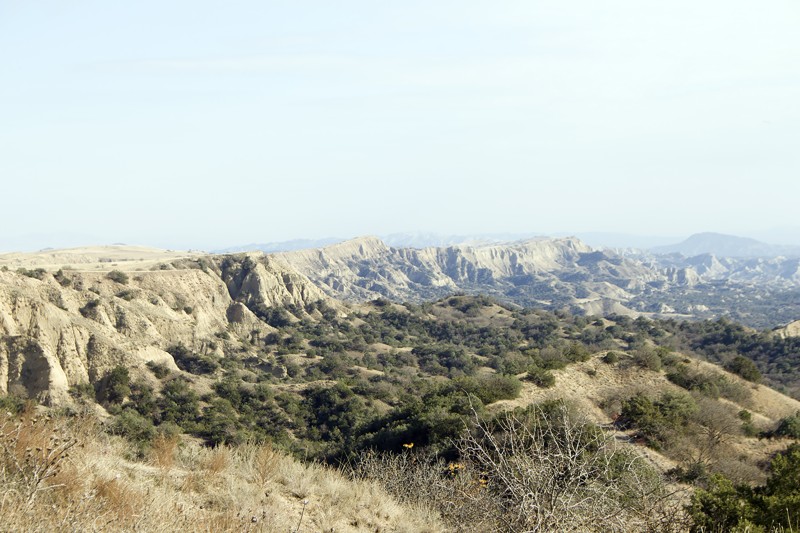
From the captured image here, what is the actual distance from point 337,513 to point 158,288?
4887 cm

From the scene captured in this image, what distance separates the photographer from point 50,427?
6.12 metres

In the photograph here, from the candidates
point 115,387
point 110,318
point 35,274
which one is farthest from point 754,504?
point 35,274

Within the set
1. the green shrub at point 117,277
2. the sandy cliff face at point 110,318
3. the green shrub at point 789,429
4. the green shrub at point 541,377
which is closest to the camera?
the green shrub at point 789,429

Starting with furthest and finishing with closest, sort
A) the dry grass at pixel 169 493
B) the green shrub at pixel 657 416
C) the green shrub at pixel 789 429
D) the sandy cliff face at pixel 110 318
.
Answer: the sandy cliff face at pixel 110 318 < the green shrub at pixel 789 429 < the green shrub at pixel 657 416 < the dry grass at pixel 169 493

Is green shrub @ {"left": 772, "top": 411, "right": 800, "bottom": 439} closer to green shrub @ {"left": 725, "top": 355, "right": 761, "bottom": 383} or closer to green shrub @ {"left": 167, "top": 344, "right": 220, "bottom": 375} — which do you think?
green shrub @ {"left": 725, "top": 355, "right": 761, "bottom": 383}

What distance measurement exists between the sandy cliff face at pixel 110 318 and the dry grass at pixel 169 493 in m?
25.0

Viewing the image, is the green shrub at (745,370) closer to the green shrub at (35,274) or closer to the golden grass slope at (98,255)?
the green shrub at (35,274)

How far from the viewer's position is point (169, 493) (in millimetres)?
5910

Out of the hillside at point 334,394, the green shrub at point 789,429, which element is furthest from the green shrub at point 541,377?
the green shrub at point 789,429

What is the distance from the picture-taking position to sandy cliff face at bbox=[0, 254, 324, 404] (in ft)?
92.7

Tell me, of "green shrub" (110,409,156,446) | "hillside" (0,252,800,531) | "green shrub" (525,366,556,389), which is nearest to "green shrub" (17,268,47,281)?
"hillside" (0,252,800,531)

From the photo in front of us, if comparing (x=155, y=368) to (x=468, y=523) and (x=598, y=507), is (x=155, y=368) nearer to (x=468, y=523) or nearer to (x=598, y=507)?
(x=468, y=523)

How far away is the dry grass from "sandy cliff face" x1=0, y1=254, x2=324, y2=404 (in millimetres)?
24990

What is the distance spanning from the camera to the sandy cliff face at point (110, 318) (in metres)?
28.2
